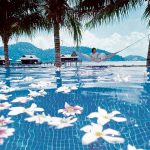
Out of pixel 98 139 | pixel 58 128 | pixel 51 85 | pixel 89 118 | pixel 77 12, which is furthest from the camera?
pixel 77 12

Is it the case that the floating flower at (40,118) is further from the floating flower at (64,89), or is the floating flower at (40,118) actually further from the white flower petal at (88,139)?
the floating flower at (64,89)

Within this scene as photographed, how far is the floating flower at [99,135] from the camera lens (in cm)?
264

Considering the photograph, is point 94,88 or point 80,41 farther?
point 80,41

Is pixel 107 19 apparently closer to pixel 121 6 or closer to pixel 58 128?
pixel 121 6

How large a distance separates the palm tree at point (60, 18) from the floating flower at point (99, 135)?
9255mm

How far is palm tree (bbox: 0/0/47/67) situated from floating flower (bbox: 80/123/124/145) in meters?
10.5

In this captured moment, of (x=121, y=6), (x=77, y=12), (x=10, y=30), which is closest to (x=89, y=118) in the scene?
(x=121, y=6)

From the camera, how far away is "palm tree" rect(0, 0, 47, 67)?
42.2ft

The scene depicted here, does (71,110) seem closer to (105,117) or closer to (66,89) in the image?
(105,117)

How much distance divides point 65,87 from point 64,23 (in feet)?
24.0

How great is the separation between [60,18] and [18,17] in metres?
2.44

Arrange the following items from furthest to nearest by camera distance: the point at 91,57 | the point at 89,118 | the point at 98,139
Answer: the point at 91,57, the point at 89,118, the point at 98,139

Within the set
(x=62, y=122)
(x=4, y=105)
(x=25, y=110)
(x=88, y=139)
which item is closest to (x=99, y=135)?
(x=88, y=139)

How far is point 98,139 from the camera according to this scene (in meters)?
2.62
